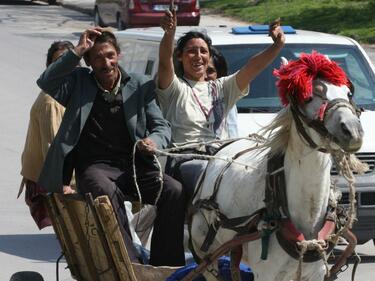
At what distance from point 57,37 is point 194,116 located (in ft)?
75.2

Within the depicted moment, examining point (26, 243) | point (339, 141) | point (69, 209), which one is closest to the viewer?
point (339, 141)

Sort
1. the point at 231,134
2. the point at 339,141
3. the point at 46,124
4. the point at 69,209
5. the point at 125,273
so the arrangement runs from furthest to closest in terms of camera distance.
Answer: the point at 46,124 < the point at 231,134 < the point at 69,209 < the point at 125,273 < the point at 339,141

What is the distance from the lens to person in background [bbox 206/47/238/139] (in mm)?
8461

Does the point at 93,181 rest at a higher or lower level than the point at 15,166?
higher

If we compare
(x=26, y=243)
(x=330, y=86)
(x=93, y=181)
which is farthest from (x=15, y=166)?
(x=330, y=86)

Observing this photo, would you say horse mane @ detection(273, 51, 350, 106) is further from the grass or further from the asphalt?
the asphalt

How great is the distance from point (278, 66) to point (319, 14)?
2201 cm

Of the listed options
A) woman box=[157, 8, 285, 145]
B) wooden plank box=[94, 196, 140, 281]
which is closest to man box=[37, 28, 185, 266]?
wooden plank box=[94, 196, 140, 281]

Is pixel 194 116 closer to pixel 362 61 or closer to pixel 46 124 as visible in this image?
pixel 46 124

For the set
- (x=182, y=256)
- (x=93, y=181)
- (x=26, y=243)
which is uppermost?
(x=93, y=181)

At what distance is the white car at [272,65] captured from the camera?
32.6 ft

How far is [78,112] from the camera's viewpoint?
292 inches

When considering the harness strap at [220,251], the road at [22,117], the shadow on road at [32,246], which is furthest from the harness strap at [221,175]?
the shadow on road at [32,246]

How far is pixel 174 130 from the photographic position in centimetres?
802
